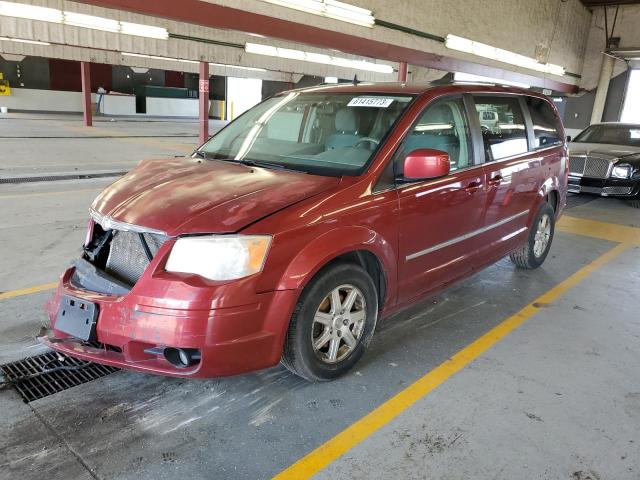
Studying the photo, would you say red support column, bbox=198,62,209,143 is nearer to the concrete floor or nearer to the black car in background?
the black car in background

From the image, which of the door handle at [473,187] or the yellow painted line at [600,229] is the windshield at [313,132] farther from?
the yellow painted line at [600,229]

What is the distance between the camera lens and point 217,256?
2.50 m

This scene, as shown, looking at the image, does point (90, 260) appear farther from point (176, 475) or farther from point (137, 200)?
point (176, 475)

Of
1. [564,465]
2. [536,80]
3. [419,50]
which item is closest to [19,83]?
[419,50]

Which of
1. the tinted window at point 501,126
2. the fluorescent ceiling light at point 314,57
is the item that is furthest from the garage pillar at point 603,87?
the tinted window at point 501,126

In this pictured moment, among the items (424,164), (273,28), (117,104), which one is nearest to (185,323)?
(424,164)

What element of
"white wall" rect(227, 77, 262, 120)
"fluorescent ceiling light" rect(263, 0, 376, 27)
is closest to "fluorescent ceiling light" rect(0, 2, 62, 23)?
"fluorescent ceiling light" rect(263, 0, 376, 27)

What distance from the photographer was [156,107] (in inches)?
1352

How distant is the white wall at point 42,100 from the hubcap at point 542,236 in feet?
104

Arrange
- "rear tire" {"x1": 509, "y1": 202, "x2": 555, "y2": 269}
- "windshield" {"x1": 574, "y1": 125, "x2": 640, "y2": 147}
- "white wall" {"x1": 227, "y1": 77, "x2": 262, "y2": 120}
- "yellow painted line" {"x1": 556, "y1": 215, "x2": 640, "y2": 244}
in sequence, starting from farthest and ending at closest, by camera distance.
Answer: "white wall" {"x1": 227, "y1": 77, "x2": 262, "y2": 120}
"windshield" {"x1": 574, "y1": 125, "x2": 640, "y2": 147}
"yellow painted line" {"x1": 556, "y1": 215, "x2": 640, "y2": 244}
"rear tire" {"x1": 509, "y1": 202, "x2": 555, "y2": 269}

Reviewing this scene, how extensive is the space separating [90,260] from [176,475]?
4.21 feet

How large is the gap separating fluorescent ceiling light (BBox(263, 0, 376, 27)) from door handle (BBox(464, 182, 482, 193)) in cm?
806

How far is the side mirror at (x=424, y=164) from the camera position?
3.11m

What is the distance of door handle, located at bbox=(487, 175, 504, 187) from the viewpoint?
4007mm
